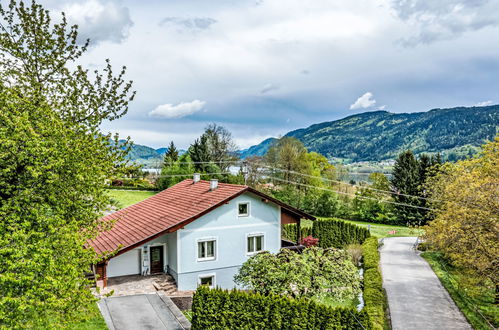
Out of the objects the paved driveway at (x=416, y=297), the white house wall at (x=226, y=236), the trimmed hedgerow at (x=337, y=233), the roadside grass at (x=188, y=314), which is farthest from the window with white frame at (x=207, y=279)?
the trimmed hedgerow at (x=337, y=233)

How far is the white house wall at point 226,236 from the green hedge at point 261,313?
230 inches

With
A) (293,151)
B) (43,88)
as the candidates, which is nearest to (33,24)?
(43,88)

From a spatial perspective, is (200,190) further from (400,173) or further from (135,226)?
(400,173)

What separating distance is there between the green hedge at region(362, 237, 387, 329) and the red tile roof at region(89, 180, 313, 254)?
16.8ft

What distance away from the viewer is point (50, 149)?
346 inches

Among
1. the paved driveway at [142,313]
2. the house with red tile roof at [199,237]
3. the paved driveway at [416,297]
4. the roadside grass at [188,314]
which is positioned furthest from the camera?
the house with red tile roof at [199,237]

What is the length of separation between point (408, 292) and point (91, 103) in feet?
62.2

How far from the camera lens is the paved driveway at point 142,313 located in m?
13.6

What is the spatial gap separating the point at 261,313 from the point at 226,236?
778 cm

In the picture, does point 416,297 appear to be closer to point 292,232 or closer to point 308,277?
point 308,277

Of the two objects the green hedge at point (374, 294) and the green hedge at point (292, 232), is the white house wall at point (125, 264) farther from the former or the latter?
the green hedge at point (292, 232)

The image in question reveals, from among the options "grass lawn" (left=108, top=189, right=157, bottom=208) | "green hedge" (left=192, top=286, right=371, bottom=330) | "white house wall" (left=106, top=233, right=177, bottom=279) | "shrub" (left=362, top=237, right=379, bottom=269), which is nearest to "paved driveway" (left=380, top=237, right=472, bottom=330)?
"shrub" (left=362, top=237, right=379, bottom=269)

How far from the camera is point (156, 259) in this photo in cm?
2077

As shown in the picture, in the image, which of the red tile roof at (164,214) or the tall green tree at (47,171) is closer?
the tall green tree at (47,171)
